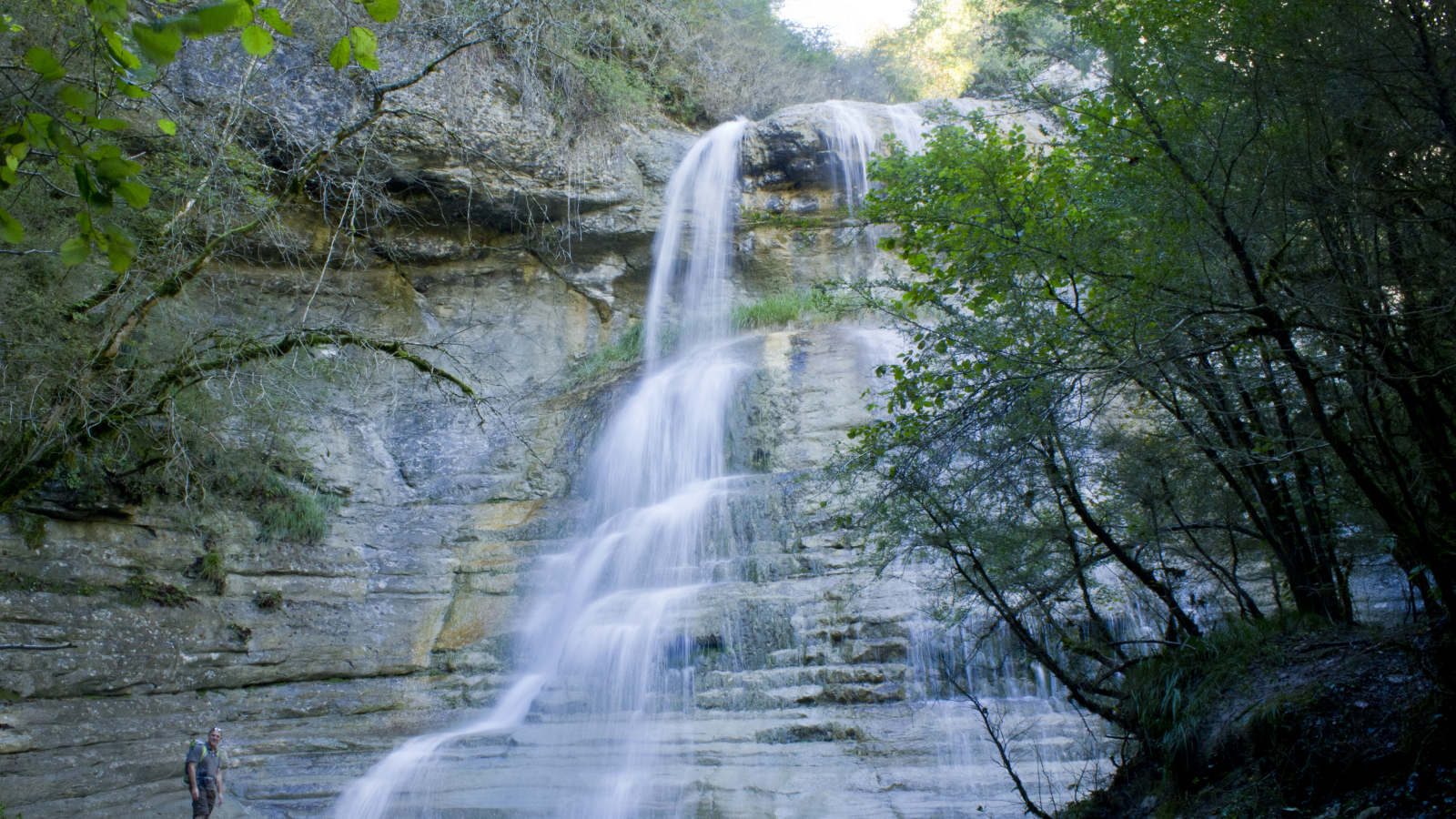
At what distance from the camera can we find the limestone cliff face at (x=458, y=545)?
7.12 m

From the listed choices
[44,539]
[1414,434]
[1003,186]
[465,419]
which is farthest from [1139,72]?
[465,419]

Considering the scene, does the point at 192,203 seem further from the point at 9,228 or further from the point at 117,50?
the point at 9,228

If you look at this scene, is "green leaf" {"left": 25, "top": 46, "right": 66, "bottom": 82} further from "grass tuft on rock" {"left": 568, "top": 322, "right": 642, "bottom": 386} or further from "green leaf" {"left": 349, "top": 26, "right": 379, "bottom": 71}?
"grass tuft on rock" {"left": 568, "top": 322, "right": 642, "bottom": 386}

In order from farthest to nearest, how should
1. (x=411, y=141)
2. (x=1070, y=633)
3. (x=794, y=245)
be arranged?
(x=794, y=245)
(x=411, y=141)
(x=1070, y=633)

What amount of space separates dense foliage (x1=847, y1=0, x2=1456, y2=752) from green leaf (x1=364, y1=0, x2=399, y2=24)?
8.86ft

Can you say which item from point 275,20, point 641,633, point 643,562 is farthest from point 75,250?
point 643,562

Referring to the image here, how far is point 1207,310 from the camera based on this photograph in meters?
3.26

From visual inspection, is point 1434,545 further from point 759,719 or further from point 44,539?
point 44,539

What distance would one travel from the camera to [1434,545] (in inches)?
133

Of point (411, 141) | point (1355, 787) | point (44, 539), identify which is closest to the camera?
point (1355, 787)

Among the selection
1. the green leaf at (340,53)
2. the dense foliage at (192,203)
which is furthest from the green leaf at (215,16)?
the green leaf at (340,53)

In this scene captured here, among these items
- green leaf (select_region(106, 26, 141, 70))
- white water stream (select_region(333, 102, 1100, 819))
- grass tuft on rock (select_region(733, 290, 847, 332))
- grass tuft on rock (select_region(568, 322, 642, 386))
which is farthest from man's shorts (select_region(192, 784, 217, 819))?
grass tuft on rock (select_region(733, 290, 847, 332))

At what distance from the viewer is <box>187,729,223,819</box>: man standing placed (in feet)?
21.5

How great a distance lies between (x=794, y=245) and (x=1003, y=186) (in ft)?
34.8
